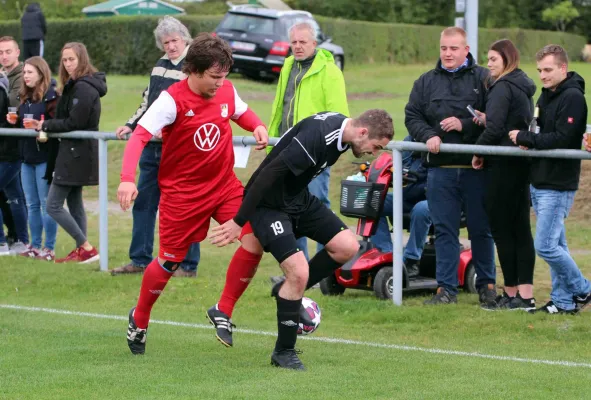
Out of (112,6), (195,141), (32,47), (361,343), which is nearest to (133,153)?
(195,141)

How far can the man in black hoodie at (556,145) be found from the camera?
29.3 ft

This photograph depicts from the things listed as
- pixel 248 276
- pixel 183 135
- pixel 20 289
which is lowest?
pixel 20 289

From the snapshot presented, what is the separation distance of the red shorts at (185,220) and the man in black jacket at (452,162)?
2393mm

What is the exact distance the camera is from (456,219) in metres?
10.0

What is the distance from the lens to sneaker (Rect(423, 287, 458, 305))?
10.0m

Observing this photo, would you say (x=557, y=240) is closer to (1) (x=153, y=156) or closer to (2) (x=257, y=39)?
(1) (x=153, y=156)

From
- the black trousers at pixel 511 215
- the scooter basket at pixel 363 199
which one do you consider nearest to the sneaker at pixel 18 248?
the scooter basket at pixel 363 199

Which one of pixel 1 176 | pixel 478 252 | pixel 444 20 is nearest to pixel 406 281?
pixel 478 252

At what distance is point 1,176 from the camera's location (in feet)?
43.3

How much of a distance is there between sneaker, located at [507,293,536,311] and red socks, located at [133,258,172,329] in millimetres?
3243

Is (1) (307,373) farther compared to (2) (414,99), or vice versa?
(2) (414,99)

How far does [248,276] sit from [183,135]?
112 centimetres

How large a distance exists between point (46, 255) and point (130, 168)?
18.7 ft

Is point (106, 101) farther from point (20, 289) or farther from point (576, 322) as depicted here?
point (576, 322)
